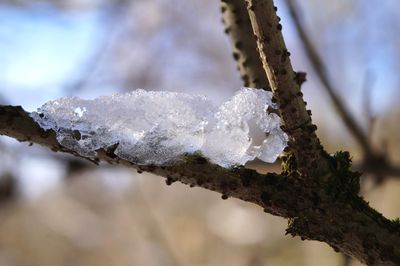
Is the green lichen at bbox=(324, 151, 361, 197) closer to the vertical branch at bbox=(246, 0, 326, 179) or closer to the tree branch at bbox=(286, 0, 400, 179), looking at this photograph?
the vertical branch at bbox=(246, 0, 326, 179)

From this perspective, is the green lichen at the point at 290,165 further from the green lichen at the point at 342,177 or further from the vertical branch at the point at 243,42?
the vertical branch at the point at 243,42

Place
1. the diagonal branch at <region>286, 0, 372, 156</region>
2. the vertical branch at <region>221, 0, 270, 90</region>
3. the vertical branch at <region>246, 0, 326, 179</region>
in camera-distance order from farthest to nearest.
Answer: the diagonal branch at <region>286, 0, 372, 156</region>, the vertical branch at <region>221, 0, 270, 90</region>, the vertical branch at <region>246, 0, 326, 179</region>

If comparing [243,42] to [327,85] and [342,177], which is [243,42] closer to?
[342,177]

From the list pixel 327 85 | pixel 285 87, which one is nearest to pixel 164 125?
pixel 285 87

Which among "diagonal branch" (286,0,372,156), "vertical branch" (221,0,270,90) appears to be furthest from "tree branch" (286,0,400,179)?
"vertical branch" (221,0,270,90)

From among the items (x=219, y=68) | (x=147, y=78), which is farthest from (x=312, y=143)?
(x=219, y=68)

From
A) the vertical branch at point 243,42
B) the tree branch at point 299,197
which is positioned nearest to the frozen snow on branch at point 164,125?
the tree branch at point 299,197
